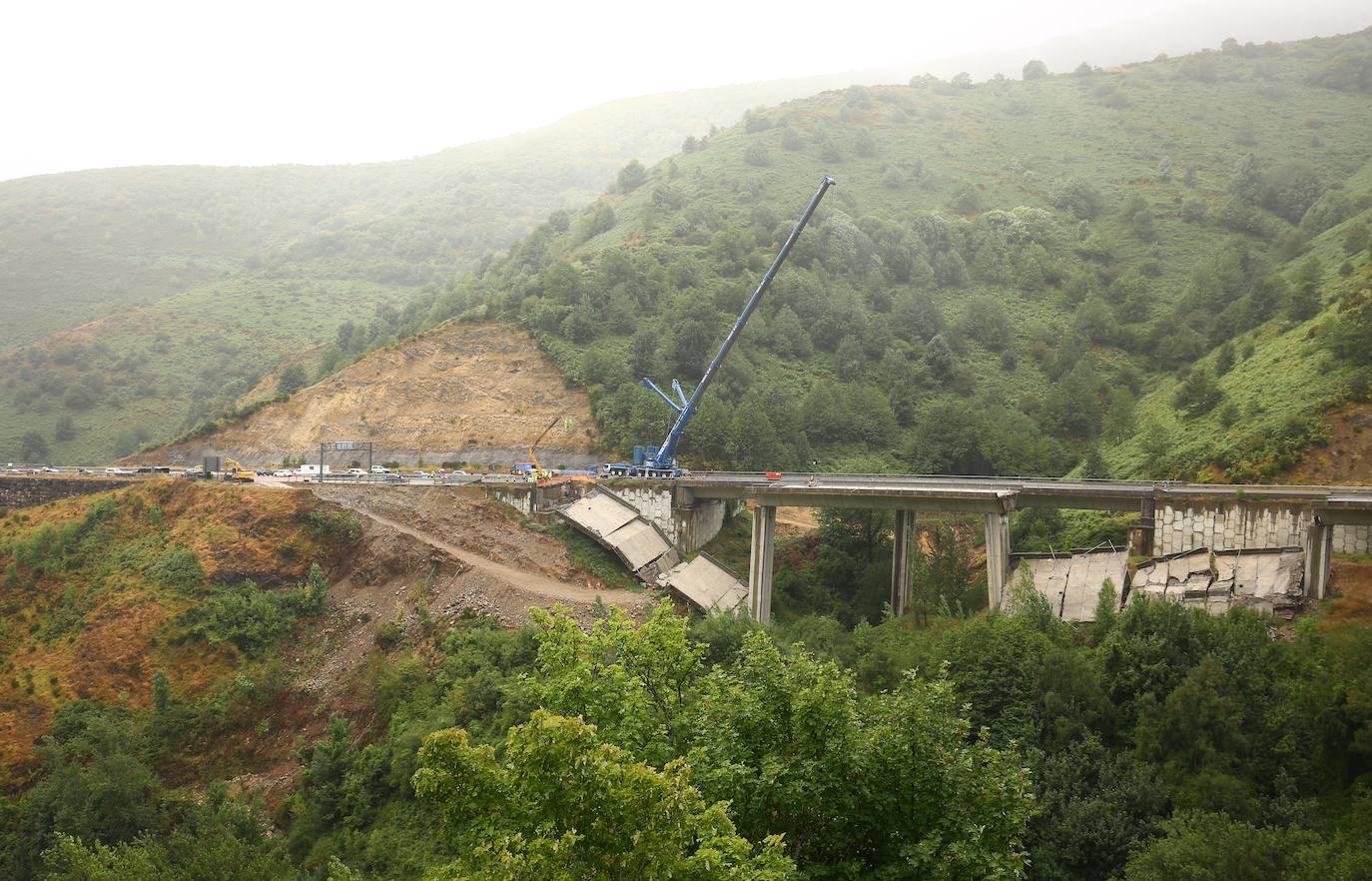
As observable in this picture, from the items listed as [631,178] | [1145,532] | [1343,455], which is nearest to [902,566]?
[1145,532]

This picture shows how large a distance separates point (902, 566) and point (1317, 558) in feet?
62.2

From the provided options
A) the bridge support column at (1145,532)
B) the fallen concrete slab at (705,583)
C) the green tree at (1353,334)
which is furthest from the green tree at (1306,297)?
the fallen concrete slab at (705,583)

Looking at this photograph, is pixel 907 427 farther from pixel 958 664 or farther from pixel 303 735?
pixel 303 735

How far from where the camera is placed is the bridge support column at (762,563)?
1991 inches

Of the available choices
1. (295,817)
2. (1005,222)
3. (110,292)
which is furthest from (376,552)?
(110,292)

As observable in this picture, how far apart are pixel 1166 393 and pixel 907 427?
1746cm

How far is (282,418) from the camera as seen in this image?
2970 inches

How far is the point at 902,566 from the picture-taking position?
52312 millimetres

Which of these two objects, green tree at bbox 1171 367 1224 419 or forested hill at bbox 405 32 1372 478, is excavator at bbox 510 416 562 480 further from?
green tree at bbox 1171 367 1224 419

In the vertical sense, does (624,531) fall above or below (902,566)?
above

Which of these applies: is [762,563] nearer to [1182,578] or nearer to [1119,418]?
[1182,578]

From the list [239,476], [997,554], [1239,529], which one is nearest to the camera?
[1239,529]

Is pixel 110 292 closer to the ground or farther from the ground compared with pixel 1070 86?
closer to the ground

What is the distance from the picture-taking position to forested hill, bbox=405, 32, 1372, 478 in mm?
65250
